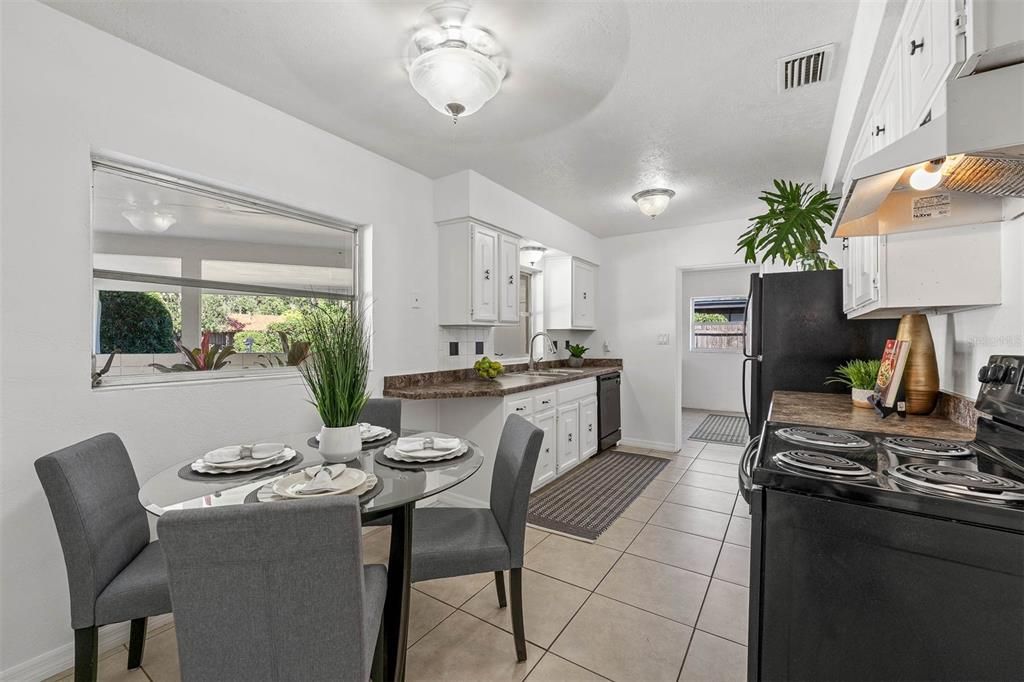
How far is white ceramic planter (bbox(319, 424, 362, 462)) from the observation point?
5.16 ft

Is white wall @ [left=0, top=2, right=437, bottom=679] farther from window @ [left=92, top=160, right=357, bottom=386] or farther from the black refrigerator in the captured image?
the black refrigerator

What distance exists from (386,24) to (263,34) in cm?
54

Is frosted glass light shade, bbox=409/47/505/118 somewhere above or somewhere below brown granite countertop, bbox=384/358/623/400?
above

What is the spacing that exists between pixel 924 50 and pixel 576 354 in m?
4.01

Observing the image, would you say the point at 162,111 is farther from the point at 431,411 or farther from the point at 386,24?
the point at 431,411

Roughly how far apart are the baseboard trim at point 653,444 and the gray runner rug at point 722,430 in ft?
2.41

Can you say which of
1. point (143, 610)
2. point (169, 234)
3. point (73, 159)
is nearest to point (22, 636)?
point (143, 610)

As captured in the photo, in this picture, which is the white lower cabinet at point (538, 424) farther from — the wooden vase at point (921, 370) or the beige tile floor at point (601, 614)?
the wooden vase at point (921, 370)

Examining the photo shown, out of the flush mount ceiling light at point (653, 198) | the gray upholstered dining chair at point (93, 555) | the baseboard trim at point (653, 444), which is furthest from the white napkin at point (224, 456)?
the baseboard trim at point (653, 444)

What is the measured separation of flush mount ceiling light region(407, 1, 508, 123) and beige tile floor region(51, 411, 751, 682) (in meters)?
2.29

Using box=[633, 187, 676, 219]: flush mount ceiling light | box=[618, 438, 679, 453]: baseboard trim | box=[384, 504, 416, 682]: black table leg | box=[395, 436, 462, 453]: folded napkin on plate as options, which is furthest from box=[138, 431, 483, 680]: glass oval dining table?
box=[618, 438, 679, 453]: baseboard trim

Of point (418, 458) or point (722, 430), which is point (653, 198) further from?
point (722, 430)

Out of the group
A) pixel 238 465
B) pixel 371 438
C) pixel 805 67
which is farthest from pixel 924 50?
pixel 238 465

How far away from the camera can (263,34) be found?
1818 millimetres
